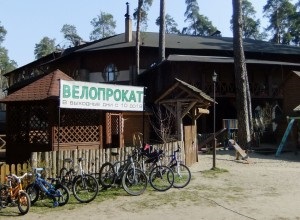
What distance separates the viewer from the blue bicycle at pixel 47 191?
8.85m

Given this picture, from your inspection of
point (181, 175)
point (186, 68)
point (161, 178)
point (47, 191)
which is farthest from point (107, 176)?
point (186, 68)

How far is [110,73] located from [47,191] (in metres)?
26.6

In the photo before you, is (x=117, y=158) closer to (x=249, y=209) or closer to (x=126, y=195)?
(x=126, y=195)

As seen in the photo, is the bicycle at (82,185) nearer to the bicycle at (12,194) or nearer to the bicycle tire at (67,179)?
the bicycle tire at (67,179)

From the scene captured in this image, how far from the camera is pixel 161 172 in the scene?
11.2 m

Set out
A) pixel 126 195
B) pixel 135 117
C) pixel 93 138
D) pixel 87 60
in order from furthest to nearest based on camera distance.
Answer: pixel 87 60 < pixel 135 117 < pixel 93 138 < pixel 126 195

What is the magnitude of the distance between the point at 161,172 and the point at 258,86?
2192cm

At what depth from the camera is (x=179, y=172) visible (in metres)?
11.9

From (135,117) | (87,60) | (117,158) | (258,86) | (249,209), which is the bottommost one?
(249,209)

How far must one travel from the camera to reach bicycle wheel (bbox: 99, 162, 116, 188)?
1055cm

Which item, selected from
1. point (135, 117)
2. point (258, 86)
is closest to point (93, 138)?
point (135, 117)

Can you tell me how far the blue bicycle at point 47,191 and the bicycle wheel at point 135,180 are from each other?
6.13 feet

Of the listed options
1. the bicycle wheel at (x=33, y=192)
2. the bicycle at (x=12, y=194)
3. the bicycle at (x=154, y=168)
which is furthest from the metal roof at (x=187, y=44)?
the bicycle at (x=12, y=194)

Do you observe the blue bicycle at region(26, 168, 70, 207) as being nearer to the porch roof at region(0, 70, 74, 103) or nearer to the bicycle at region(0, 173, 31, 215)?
the bicycle at region(0, 173, 31, 215)
